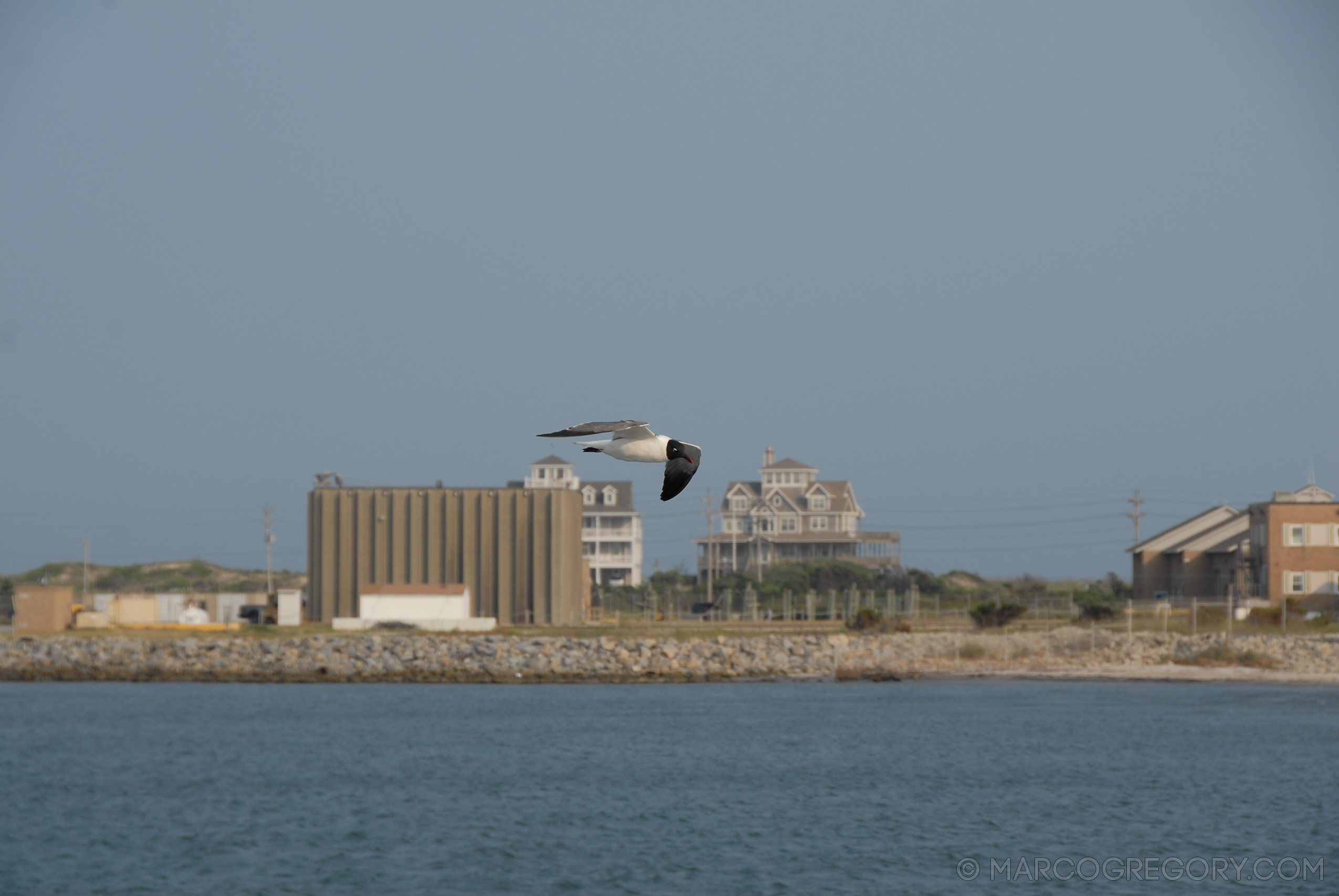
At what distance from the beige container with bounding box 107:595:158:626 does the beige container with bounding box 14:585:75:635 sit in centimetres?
285

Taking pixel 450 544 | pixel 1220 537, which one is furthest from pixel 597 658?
pixel 1220 537

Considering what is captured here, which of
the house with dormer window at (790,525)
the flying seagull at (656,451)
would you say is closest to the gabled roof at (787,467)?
the house with dormer window at (790,525)

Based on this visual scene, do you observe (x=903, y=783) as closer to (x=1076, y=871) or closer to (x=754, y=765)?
(x=754, y=765)

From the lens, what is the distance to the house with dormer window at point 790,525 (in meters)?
118

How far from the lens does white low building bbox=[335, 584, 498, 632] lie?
7494 cm

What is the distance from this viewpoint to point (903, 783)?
143 feet

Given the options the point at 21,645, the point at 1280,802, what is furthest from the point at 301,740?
the point at 1280,802

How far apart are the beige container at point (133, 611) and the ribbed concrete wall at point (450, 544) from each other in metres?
10.8

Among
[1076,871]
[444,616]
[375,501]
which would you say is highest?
[375,501]

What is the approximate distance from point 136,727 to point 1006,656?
1504 inches

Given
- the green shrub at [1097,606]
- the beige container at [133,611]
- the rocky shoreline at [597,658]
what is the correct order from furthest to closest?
1. the beige container at [133,611]
2. the green shrub at [1097,606]
3. the rocky shoreline at [597,658]

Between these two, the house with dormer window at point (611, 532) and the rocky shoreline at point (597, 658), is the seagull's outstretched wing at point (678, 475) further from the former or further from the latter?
the house with dormer window at point (611, 532)

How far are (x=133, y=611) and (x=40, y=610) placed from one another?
520cm

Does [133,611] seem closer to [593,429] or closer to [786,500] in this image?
[786,500]
